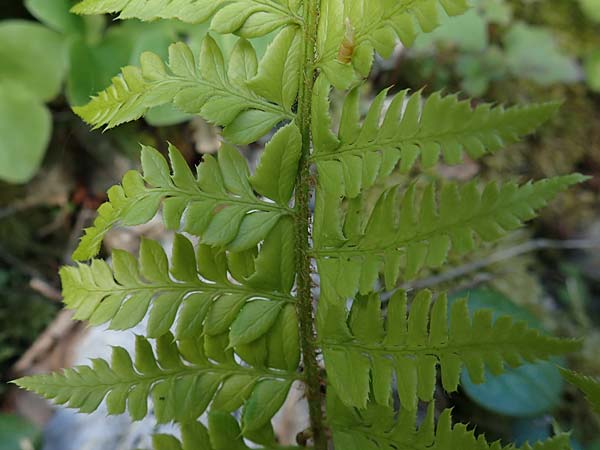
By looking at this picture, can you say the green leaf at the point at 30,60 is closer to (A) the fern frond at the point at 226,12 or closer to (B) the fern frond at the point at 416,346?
(A) the fern frond at the point at 226,12

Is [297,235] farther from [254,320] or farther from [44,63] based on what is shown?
[44,63]

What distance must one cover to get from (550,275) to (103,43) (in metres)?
2.33

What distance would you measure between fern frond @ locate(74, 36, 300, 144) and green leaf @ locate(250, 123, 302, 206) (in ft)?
0.15

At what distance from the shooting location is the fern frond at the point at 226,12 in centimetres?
102

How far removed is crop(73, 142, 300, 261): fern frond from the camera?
1048mm

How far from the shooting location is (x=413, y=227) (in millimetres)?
1004

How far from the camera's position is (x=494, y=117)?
35.3 inches

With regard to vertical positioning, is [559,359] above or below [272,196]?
below

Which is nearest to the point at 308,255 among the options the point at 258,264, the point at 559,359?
the point at 258,264

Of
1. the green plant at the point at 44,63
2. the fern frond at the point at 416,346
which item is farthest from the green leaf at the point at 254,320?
the green plant at the point at 44,63

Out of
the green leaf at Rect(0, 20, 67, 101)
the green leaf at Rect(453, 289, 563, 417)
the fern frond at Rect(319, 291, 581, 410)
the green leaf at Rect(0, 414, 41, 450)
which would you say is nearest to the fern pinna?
the fern frond at Rect(319, 291, 581, 410)

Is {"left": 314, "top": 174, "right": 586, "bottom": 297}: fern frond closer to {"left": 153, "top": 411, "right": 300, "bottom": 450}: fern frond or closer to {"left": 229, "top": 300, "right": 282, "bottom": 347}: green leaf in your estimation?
{"left": 229, "top": 300, "right": 282, "bottom": 347}: green leaf

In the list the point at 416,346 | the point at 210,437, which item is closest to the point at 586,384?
the point at 416,346

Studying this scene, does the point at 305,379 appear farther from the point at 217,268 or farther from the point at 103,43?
the point at 103,43
